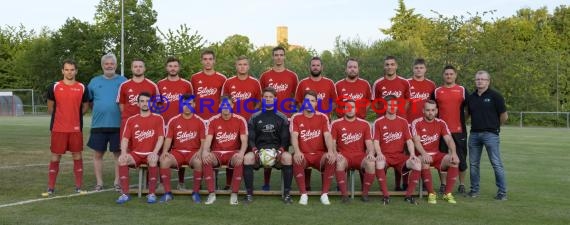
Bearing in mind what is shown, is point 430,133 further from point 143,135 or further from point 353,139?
point 143,135

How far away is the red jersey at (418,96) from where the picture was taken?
8.56 meters

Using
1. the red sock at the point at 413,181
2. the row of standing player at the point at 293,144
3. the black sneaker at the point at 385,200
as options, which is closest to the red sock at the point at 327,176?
the row of standing player at the point at 293,144

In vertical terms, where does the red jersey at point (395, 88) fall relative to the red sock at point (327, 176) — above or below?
above

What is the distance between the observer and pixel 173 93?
845 cm

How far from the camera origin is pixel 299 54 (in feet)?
194

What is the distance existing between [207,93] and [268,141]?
1.42 m

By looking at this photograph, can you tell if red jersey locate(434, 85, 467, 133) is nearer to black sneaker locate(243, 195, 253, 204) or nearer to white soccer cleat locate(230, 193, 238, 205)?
black sneaker locate(243, 195, 253, 204)

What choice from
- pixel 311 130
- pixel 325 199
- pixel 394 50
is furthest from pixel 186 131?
pixel 394 50

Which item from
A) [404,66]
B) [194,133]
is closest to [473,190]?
[194,133]

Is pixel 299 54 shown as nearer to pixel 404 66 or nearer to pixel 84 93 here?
pixel 404 66

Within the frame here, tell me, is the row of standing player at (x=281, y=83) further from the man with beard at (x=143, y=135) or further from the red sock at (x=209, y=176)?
the red sock at (x=209, y=176)

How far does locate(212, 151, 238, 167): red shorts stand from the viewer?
7.66 metres

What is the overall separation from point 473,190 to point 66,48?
2094 inches

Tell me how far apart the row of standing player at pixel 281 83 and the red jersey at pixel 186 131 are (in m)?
0.64
